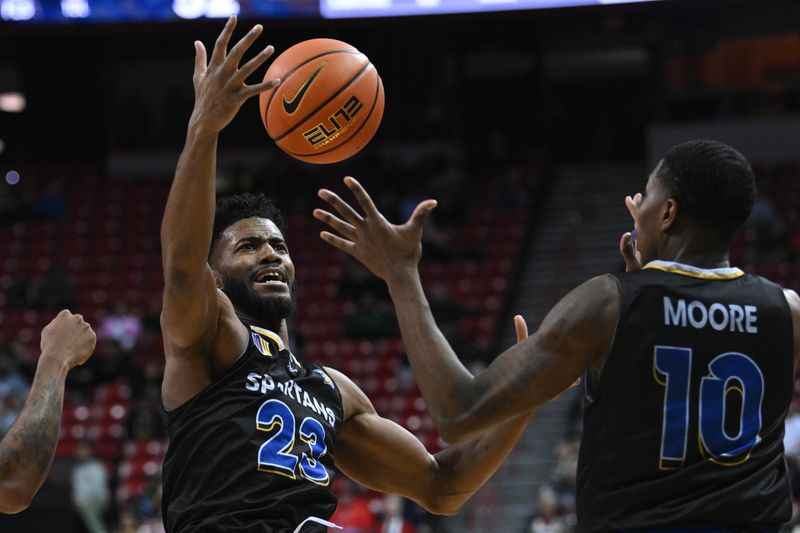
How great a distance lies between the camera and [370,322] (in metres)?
16.0

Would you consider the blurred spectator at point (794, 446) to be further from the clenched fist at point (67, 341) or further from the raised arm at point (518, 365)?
the raised arm at point (518, 365)

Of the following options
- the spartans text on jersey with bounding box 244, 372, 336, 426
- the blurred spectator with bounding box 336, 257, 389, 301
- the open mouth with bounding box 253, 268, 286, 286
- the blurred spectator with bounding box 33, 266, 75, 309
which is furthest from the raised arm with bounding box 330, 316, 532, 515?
the blurred spectator with bounding box 33, 266, 75, 309

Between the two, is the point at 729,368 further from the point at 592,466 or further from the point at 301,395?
the point at 301,395

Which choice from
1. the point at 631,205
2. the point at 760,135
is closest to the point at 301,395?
the point at 631,205

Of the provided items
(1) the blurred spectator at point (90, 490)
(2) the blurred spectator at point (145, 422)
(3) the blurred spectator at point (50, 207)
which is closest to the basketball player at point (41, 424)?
(1) the blurred spectator at point (90, 490)

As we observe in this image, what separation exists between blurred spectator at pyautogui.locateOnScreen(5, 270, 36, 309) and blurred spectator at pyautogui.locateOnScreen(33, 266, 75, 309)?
0.31 feet

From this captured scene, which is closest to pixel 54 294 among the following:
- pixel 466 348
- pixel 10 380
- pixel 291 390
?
pixel 10 380

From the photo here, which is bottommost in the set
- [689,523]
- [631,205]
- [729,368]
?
[689,523]

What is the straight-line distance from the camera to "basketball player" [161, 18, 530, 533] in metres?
3.89

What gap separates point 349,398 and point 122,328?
1188cm

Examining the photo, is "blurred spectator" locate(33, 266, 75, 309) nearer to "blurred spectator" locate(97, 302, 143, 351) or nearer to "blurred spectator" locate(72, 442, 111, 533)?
"blurred spectator" locate(97, 302, 143, 351)

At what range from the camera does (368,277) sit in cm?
1672

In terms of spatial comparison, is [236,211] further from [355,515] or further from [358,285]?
[358,285]

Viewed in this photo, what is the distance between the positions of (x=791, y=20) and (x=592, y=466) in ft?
57.2
